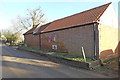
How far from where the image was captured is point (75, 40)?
388 inches

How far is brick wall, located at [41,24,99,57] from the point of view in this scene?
8422 millimetres

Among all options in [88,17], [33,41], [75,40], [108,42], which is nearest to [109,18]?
[88,17]

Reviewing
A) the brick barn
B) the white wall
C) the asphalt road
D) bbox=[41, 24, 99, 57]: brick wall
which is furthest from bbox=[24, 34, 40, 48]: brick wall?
the white wall

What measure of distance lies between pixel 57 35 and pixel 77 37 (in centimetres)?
387

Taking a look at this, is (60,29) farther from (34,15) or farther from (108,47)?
(34,15)

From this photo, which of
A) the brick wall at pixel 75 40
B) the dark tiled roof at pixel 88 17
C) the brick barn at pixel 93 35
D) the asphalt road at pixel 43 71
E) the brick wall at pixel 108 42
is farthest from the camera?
the dark tiled roof at pixel 88 17

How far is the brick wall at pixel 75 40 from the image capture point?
332 inches

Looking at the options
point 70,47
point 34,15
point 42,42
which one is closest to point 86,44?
point 70,47

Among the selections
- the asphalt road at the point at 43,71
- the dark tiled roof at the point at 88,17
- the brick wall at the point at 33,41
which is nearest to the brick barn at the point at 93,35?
the dark tiled roof at the point at 88,17

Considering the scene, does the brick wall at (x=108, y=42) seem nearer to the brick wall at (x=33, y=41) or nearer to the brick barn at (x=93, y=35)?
the brick barn at (x=93, y=35)

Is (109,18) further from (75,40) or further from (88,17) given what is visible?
(75,40)

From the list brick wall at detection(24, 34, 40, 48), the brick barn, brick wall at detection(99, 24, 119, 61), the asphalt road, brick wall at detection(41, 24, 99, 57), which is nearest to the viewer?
the asphalt road

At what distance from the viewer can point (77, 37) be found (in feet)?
31.6

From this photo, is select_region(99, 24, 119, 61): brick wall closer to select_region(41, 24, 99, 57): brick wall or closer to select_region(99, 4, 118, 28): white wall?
select_region(99, 4, 118, 28): white wall
